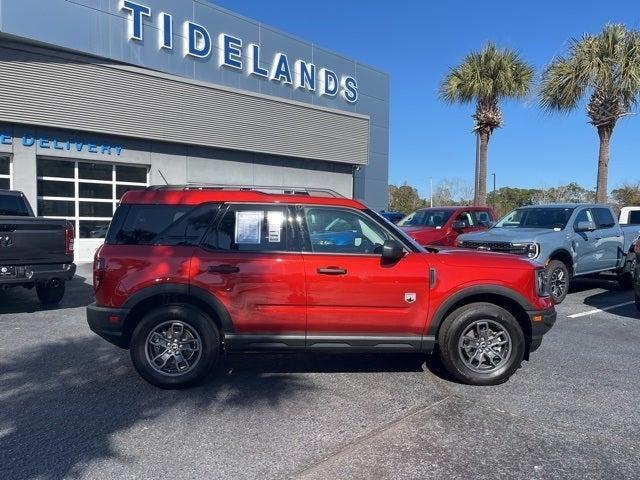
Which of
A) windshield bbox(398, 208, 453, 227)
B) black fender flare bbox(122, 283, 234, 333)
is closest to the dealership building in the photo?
windshield bbox(398, 208, 453, 227)

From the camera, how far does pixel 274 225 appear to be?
16.4ft

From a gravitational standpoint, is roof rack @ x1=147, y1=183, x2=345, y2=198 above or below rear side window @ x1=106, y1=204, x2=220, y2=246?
above

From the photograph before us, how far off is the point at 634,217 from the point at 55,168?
1599cm

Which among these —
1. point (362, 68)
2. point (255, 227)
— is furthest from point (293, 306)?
point (362, 68)

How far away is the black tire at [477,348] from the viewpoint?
4.95 meters

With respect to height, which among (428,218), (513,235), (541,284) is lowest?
(541,284)

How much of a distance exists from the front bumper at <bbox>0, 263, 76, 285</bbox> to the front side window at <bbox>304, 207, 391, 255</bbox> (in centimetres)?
488

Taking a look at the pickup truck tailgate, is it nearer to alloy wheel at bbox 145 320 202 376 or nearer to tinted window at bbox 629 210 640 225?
alloy wheel at bbox 145 320 202 376

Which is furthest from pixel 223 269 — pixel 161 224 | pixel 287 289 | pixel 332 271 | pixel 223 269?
pixel 332 271

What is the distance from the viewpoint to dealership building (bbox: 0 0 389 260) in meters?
15.4

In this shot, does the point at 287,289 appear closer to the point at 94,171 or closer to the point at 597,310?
the point at 597,310

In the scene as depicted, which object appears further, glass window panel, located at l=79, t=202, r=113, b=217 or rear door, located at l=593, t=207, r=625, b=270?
glass window panel, located at l=79, t=202, r=113, b=217

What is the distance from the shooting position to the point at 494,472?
133 inches

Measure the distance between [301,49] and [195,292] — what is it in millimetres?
20153
